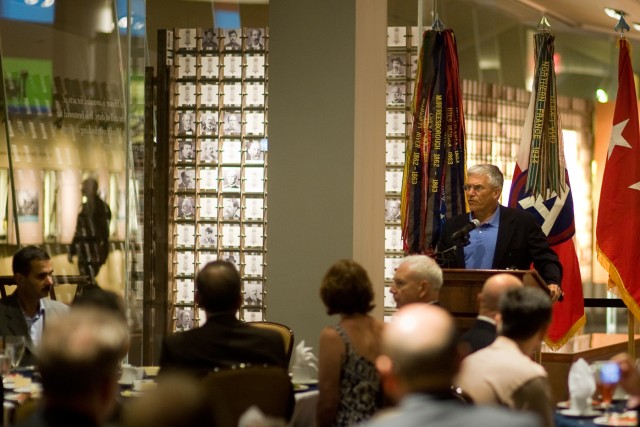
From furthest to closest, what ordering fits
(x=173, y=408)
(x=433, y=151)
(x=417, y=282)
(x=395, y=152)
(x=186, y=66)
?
(x=186, y=66), (x=395, y=152), (x=433, y=151), (x=417, y=282), (x=173, y=408)

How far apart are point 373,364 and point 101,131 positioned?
5.26 metres

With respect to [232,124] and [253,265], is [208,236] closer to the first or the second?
[253,265]

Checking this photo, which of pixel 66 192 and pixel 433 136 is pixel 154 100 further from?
pixel 433 136

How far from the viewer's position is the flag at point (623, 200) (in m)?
8.23

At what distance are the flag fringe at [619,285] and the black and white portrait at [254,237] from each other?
9.01 ft

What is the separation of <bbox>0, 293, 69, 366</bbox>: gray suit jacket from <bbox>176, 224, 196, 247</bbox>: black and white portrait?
3.18 m

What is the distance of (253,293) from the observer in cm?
887

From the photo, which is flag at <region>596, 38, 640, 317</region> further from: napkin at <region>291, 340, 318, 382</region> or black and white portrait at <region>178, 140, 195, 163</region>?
napkin at <region>291, 340, 318, 382</region>

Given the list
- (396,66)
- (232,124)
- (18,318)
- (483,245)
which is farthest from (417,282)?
(232,124)

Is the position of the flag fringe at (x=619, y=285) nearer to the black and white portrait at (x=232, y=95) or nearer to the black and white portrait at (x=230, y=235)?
A: the black and white portrait at (x=230, y=235)

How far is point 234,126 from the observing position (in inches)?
351

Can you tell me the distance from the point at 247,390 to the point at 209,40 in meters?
5.55

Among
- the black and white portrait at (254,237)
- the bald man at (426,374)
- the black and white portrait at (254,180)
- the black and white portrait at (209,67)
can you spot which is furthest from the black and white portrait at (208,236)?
the bald man at (426,374)

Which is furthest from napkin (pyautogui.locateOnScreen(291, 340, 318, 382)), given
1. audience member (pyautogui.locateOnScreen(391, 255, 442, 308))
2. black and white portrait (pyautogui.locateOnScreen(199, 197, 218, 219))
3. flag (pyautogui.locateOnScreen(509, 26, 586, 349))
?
black and white portrait (pyautogui.locateOnScreen(199, 197, 218, 219))
